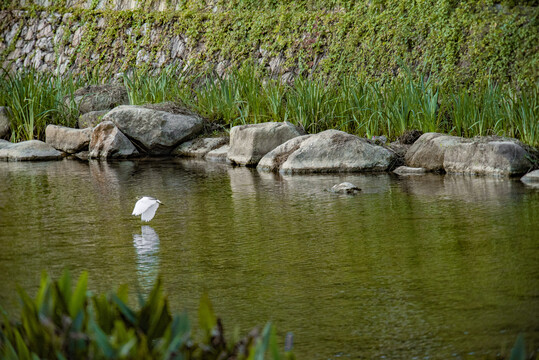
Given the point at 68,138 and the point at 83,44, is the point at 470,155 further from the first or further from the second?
the point at 83,44

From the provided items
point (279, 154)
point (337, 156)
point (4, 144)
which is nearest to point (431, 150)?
point (337, 156)

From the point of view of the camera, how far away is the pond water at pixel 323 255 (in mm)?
3078

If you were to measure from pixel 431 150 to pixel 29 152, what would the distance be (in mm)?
7185

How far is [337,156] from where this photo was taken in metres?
9.36

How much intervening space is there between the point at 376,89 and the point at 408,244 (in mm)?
6482

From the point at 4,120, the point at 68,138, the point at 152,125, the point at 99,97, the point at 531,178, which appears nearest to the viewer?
the point at 531,178

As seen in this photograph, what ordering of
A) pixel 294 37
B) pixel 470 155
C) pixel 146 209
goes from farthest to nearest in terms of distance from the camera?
pixel 294 37
pixel 470 155
pixel 146 209

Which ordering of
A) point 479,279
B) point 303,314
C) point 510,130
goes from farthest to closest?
point 510,130 → point 479,279 → point 303,314

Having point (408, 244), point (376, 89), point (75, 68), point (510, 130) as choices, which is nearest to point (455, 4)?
point (376, 89)

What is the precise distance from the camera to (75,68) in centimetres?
2331

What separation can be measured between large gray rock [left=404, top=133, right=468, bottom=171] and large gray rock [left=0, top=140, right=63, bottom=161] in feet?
21.7

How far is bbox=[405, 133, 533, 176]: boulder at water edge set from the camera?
8211mm

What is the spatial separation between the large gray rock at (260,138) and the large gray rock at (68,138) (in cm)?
394

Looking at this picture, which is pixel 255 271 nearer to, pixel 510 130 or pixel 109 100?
pixel 510 130
